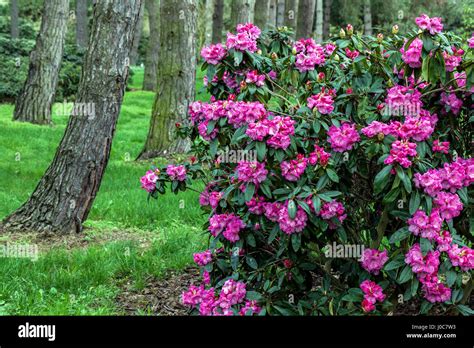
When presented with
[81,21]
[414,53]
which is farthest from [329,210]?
[81,21]

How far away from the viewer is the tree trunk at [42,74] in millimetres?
15352

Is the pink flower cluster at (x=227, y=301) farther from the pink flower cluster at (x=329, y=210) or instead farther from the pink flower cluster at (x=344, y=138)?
the pink flower cluster at (x=344, y=138)

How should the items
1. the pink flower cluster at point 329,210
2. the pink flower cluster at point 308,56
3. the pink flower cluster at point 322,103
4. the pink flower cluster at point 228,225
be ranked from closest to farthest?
the pink flower cluster at point 329,210 → the pink flower cluster at point 322,103 → the pink flower cluster at point 228,225 → the pink flower cluster at point 308,56

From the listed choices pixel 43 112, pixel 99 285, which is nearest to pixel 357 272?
pixel 99 285

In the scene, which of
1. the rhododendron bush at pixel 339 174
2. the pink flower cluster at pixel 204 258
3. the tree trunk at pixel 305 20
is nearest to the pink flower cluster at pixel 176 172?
the rhododendron bush at pixel 339 174

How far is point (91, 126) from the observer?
21.9ft

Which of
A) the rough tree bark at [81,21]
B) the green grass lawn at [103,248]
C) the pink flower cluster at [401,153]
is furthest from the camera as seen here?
the rough tree bark at [81,21]

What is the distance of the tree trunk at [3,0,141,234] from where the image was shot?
6672mm

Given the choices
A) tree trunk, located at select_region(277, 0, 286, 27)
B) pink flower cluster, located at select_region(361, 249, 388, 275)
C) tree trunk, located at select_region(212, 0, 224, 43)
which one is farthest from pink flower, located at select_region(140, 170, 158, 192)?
tree trunk, located at select_region(212, 0, 224, 43)

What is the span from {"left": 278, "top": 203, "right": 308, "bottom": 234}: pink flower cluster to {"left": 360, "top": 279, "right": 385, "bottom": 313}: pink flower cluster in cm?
58

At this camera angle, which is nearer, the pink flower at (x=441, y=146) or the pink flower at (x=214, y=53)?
the pink flower at (x=441, y=146)

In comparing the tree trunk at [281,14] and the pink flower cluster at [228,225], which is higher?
the tree trunk at [281,14]

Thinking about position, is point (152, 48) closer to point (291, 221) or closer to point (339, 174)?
point (339, 174)

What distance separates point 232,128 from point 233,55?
515 mm
